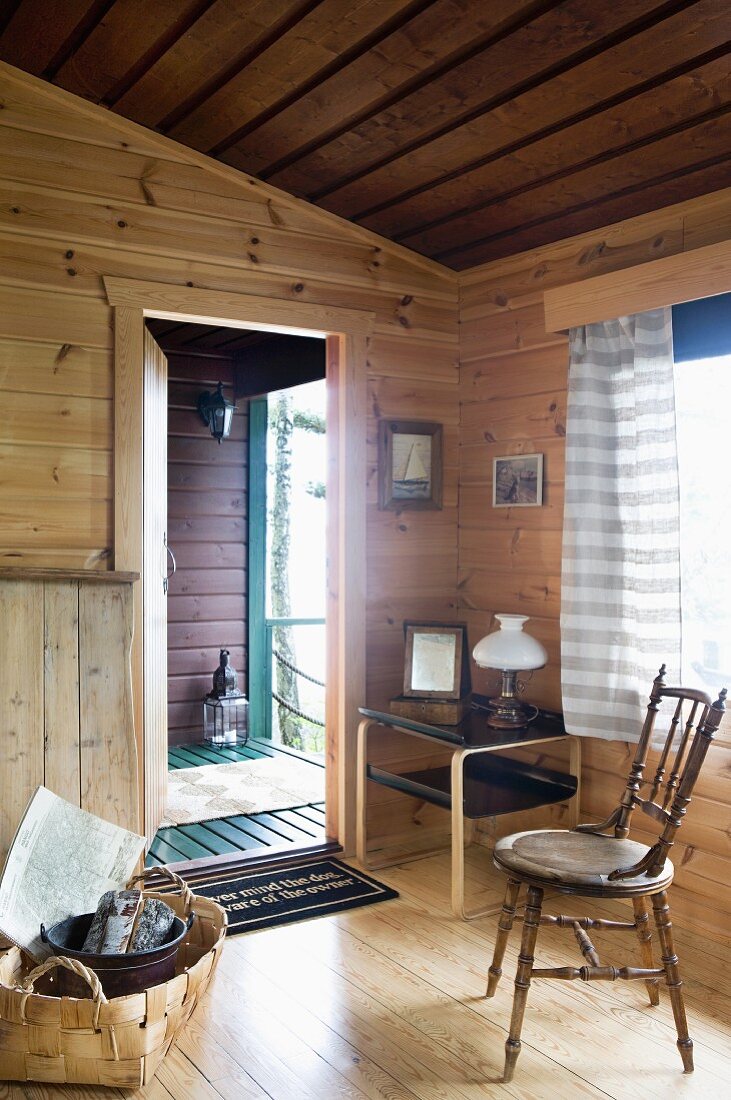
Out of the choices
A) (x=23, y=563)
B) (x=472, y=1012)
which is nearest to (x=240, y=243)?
(x=23, y=563)

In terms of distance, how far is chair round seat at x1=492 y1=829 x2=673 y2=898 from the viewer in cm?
238

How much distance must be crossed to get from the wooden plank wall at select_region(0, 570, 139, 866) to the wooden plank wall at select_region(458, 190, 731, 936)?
1.61m

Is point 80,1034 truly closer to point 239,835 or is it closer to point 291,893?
point 291,893

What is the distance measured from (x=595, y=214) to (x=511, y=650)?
1.60 metres

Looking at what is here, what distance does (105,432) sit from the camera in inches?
135

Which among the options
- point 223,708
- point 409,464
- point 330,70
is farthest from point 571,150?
point 223,708

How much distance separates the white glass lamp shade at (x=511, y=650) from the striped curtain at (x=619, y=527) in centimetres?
12

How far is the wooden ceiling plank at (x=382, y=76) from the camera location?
2586mm

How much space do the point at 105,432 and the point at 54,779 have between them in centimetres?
120

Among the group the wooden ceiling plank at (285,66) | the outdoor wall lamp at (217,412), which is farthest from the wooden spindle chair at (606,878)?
the outdoor wall lamp at (217,412)

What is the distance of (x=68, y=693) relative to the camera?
3117 millimetres

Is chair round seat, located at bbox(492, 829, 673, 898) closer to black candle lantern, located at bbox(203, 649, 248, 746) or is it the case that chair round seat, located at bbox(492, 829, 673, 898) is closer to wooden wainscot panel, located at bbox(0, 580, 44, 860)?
wooden wainscot panel, located at bbox(0, 580, 44, 860)

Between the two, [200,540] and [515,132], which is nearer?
[515,132]

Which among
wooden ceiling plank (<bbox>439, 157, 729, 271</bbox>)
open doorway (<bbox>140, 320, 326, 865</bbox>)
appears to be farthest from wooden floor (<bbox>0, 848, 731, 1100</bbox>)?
wooden ceiling plank (<bbox>439, 157, 729, 271</bbox>)
